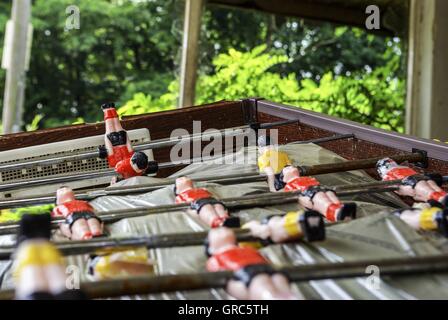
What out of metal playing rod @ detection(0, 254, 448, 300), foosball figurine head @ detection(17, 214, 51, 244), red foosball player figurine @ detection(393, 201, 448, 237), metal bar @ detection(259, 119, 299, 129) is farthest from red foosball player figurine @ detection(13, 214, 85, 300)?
metal bar @ detection(259, 119, 299, 129)

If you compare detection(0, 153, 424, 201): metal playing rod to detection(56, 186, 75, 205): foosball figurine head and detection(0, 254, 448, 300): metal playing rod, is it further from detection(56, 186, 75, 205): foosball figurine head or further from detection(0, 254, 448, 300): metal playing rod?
detection(0, 254, 448, 300): metal playing rod

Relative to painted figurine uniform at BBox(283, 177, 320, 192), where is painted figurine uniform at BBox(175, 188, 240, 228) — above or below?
below

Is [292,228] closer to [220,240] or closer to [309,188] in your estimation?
[220,240]

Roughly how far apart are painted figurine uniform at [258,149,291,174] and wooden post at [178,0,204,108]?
324 centimetres

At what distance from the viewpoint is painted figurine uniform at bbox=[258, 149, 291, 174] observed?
1822mm

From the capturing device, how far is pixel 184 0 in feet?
17.6

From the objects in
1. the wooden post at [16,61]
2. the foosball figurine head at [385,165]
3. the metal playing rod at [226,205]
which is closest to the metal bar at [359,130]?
the foosball figurine head at [385,165]

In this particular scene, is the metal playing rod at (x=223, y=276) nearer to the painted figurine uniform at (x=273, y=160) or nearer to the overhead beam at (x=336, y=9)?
the painted figurine uniform at (x=273, y=160)

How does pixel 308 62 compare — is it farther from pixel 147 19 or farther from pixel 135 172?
pixel 135 172

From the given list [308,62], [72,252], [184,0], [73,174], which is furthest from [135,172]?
[308,62]

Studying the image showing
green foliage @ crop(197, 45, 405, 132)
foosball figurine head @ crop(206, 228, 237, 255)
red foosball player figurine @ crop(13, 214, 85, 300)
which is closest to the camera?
red foosball player figurine @ crop(13, 214, 85, 300)

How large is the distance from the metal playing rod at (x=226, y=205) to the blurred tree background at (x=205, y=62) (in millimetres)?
3716

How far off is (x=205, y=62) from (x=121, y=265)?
14.3 ft

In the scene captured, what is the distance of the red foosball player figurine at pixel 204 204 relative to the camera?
1350mm
